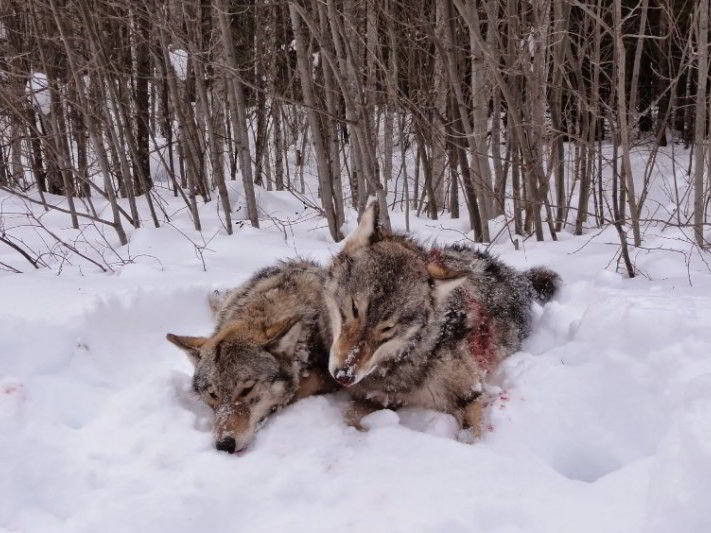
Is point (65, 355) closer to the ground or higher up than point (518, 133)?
closer to the ground

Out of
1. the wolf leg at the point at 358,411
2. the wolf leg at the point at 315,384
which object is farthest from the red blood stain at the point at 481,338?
the wolf leg at the point at 315,384

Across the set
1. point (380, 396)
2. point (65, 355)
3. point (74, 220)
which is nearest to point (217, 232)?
point (74, 220)

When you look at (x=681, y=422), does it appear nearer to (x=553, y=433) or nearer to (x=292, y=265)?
(x=553, y=433)

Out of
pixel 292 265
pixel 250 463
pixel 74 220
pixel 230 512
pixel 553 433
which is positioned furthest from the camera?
pixel 74 220

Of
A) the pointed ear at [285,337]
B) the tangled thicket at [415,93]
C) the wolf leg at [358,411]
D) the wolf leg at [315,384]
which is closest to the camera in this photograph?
the wolf leg at [358,411]

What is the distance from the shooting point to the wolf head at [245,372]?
9.54 ft

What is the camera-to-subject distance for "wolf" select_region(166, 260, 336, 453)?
2.90m

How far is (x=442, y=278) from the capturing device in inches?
116

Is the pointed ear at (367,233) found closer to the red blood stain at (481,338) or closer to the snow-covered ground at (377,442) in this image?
the red blood stain at (481,338)

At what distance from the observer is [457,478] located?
2350mm

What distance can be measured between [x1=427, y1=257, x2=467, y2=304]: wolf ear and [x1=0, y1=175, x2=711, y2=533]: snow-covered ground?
72cm

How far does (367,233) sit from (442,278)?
0.59 metres

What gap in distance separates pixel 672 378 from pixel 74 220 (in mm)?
7616

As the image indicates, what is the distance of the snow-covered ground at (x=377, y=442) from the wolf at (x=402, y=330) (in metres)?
0.16
